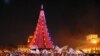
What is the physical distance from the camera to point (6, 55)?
11195 millimetres

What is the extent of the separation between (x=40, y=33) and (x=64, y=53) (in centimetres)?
1751

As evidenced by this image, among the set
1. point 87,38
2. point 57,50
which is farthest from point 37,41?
point 57,50

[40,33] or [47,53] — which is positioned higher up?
[40,33]

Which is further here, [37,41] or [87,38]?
[87,38]

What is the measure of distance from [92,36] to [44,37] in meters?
6.36

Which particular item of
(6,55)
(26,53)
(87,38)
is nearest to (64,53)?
(26,53)

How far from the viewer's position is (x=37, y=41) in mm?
28906

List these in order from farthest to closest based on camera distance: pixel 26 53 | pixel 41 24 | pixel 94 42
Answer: pixel 94 42 < pixel 41 24 < pixel 26 53

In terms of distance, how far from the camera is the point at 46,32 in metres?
28.3

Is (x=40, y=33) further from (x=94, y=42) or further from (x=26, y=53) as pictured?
(x=26, y=53)

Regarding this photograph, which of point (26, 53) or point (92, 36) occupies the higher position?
point (92, 36)

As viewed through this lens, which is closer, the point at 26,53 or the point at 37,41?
the point at 26,53

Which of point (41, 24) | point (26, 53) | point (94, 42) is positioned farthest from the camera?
point (94, 42)

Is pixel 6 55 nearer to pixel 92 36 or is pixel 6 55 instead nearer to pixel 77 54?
pixel 77 54
